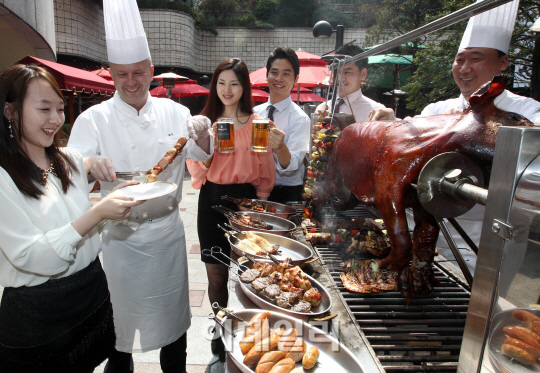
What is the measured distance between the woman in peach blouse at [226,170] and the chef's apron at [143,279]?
458 mm

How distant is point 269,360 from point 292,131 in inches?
105

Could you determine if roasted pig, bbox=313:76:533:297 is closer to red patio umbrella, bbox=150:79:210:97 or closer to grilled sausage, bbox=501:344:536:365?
grilled sausage, bbox=501:344:536:365

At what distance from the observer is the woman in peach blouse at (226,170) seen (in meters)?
2.96

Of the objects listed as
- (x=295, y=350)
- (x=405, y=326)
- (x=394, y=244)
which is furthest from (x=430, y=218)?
(x=295, y=350)

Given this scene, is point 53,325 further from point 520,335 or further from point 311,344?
point 520,335

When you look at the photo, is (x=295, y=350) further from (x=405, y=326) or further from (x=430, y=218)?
(x=430, y=218)

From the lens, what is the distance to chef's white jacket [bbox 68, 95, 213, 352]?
2.47 m

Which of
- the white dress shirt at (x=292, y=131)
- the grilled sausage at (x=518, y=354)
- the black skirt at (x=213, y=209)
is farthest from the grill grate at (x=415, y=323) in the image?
the white dress shirt at (x=292, y=131)

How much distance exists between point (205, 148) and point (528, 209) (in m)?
2.34

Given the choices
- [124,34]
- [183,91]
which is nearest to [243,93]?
[124,34]

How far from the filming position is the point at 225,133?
7.91ft

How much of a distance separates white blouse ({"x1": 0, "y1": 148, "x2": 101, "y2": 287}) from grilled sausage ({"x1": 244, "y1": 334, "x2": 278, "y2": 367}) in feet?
3.32

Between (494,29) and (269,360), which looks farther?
(494,29)

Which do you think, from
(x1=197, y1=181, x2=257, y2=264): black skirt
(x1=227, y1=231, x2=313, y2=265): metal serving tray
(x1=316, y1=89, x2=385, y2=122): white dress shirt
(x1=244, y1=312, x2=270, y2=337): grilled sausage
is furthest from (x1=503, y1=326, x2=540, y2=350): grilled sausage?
(x1=316, y1=89, x2=385, y2=122): white dress shirt
